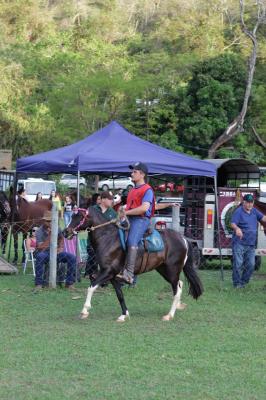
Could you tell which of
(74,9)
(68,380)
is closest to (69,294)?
(68,380)

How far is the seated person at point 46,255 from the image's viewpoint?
42.0 ft

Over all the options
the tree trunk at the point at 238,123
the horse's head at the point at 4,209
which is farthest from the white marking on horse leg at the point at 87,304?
the tree trunk at the point at 238,123

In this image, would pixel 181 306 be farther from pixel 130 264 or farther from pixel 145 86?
pixel 145 86

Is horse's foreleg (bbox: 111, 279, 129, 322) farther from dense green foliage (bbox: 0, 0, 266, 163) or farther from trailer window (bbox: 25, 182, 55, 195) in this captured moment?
dense green foliage (bbox: 0, 0, 266, 163)

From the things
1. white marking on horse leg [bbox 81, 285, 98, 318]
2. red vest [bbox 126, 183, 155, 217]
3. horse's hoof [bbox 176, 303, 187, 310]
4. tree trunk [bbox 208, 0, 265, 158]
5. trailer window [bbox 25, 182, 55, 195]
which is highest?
tree trunk [bbox 208, 0, 265, 158]

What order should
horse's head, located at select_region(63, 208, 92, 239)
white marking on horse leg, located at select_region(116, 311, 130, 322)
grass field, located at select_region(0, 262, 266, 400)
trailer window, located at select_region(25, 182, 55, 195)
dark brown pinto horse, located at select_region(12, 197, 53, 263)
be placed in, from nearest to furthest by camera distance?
1. grass field, located at select_region(0, 262, 266, 400)
2. white marking on horse leg, located at select_region(116, 311, 130, 322)
3. horse's head, located at select_region(63, 208, 92, 239)
4. dark brown pinto horse, located at select_region(12, 197, 53, 263)
5. trailer window, located at select_region(25, 182, 55, 195)

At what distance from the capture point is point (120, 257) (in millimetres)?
10094

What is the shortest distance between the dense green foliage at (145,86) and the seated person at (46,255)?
82.7 ft

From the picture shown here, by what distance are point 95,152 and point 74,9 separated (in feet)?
177

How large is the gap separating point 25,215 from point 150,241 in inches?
301

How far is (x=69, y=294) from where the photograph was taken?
1227 centimetres

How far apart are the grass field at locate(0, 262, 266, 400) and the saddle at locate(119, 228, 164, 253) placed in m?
0.96

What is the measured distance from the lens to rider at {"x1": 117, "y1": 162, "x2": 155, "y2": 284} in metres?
9.90

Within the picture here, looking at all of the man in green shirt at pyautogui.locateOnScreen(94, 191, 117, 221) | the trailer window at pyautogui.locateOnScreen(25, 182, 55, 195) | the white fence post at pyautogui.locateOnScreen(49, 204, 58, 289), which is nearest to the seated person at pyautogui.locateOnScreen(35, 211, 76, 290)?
the white fence post at pyautogui.locateOnScreen(49, 204, 58, 289)
